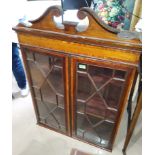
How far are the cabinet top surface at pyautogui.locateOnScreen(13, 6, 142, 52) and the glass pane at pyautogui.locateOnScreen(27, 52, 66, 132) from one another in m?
0.18

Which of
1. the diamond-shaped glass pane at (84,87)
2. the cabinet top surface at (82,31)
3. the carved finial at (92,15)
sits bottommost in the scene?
the diamond-shaped glass pane at (84,87)

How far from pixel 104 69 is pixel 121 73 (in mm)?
106

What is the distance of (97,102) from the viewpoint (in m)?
1.21

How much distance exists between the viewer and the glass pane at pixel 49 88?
44.9 inches

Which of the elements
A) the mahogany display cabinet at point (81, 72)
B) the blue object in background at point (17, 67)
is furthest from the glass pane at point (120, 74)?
the blue object in background at point (17, 67)

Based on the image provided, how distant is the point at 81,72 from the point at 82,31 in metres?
0.28

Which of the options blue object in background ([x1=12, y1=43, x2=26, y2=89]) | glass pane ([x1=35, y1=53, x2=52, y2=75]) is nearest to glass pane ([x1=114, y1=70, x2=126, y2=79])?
glass pane ([x1=35, y1=53, x2=52, y2=75])

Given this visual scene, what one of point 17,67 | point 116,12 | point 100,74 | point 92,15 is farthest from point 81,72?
point 17,67

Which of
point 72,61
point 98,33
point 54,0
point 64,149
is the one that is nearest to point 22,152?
point 64,149

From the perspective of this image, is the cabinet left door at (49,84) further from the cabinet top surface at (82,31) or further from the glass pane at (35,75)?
Answer: the cabinet top surface at (82,31)

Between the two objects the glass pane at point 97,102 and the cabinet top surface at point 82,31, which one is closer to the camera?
the cabinet top surface at point 82,31

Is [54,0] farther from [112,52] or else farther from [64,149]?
[64,149]
